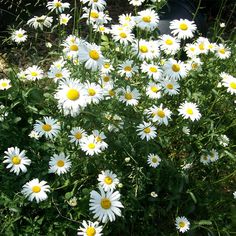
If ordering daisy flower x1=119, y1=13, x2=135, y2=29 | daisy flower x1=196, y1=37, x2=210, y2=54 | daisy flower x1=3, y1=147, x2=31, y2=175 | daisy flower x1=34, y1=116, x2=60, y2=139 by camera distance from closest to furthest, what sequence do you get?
1. daisy flower x1=3, y1=147, x2=31, y2=175
2. daisy flower x1=34, y1=116, x2=60, y2=139
3. daisy flower x1=119, y1=13, x2=135, y2=29
4. daisy flower x1=196, y1=37, x2=210, y2=54

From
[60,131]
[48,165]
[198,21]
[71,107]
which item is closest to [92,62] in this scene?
[71,107]

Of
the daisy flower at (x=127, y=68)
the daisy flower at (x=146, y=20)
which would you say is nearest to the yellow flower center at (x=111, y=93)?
the daisy flower at (x=127, y=68)

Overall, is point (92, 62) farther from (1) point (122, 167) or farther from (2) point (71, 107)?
(1) point (122, 167)

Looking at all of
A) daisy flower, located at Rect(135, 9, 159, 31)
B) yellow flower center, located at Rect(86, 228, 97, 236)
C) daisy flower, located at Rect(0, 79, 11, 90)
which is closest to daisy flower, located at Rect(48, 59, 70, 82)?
daisy flower, located at Rect(0, 79, 11, 90)

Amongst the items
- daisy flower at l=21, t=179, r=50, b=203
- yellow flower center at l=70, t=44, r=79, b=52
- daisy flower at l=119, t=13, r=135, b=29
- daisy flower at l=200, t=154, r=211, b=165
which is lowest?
daisy flower at l=21, t=179, r=50, b=203

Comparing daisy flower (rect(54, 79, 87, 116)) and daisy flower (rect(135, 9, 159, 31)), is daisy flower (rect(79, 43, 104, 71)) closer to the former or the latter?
daisy flower (rect(54, 79, 87, 116))

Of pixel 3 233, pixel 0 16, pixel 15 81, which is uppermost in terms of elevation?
pixel 0 16

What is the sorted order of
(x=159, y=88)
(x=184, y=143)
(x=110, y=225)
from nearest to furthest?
(x=110, y=225), (x=159, y=88), (x=184, y=143)
